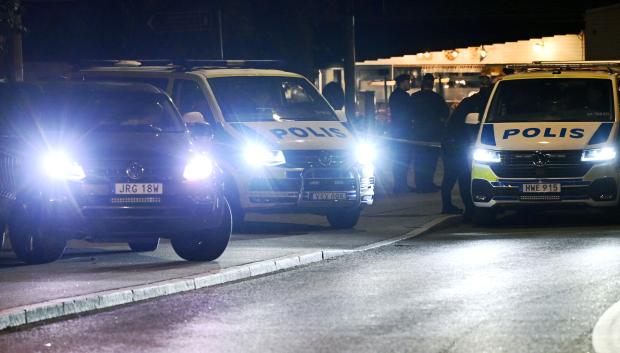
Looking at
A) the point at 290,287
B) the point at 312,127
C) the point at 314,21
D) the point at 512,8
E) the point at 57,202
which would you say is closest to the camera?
the point at 290,287

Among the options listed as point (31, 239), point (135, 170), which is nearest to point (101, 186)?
point (135, 170)

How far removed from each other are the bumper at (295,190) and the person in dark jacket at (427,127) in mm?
6702

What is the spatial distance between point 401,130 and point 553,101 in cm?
575

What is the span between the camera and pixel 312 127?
59.8 ft

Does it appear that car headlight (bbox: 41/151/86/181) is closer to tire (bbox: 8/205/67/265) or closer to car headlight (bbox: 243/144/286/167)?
tire (bbox: 8/205/67/265)

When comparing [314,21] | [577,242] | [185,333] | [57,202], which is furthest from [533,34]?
[185,333]

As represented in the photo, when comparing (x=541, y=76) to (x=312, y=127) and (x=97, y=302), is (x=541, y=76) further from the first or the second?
(x=97, y=302)

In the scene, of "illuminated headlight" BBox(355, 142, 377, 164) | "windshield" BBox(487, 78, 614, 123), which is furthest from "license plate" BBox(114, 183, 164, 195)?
"windshield" BBox(487, 78, 614, 123)

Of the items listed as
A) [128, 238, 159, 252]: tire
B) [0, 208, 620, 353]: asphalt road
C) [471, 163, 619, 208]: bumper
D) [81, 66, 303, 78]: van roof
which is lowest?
[0, 208, 620, 353]: asphalt road

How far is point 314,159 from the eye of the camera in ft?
58.1

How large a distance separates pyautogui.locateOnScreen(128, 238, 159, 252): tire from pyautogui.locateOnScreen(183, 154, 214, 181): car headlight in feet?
5.59

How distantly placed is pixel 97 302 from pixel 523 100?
9.31 m

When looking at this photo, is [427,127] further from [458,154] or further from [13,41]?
[13,41]

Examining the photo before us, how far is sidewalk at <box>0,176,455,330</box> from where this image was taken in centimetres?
1180
